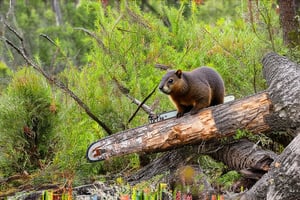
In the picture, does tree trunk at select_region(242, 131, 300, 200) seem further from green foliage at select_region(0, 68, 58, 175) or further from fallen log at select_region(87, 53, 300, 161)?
green foliage at select_region(0, 68, 58, 175)

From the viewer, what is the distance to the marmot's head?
5035mm

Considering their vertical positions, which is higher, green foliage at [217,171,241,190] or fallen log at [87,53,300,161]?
fallen log at [87,53,300,161]

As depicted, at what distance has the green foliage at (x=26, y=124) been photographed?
5.64 meters

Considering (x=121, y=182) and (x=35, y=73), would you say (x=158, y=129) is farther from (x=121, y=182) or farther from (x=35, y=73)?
(x=35, y=73)

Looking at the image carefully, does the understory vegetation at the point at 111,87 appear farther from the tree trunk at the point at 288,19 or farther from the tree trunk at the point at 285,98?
the tree trunk at the point at 285,98

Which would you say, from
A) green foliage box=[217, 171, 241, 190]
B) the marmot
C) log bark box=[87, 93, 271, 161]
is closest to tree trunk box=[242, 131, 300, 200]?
log bark box=[87, 93, 271, 161]

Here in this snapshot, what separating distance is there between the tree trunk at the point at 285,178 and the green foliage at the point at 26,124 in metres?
2.77

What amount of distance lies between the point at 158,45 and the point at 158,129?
7.59ft

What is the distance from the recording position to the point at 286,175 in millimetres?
3402

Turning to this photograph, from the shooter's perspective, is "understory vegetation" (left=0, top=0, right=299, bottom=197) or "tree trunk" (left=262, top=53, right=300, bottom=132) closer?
"tree trunk" (left=262, top=53, right=300, bottom=132)

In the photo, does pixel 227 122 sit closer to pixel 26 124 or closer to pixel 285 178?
pixel 285 178

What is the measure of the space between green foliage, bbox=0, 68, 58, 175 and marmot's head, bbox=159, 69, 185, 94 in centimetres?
134

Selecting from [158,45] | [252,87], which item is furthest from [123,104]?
[252,87]

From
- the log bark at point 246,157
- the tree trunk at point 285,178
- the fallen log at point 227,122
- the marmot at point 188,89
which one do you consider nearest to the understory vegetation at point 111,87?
the log bark at point 246,157
